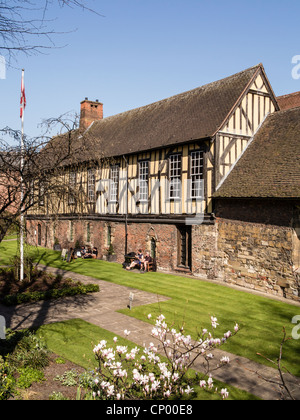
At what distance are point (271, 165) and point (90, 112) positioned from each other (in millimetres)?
20809

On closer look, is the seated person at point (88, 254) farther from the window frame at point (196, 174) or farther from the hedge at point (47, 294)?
the window frame at point (196, 174)

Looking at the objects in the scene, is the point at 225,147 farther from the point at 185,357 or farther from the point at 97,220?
the point at 185,357

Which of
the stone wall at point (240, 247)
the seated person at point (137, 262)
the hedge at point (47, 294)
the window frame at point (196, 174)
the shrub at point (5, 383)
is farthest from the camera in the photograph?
the seated person at point (137, 262)

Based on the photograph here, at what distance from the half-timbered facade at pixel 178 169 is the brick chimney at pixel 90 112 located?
7133 mm

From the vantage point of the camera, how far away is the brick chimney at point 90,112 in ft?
107

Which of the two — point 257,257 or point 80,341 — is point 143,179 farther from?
point 80,341

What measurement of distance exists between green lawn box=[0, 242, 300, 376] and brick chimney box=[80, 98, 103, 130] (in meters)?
17.2

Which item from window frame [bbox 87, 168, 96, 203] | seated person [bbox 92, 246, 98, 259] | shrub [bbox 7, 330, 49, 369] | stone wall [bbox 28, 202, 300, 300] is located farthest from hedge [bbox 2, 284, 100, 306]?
window frame [bbox 87, 168, 96, 203]

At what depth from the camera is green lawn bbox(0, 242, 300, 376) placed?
974cm

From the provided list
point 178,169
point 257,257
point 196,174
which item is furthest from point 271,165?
point 178,169

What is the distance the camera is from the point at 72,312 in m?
12.6

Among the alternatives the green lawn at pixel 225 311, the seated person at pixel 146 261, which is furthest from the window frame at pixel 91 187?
the green lawn at pixel 225 311

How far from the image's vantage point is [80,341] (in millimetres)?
9703
